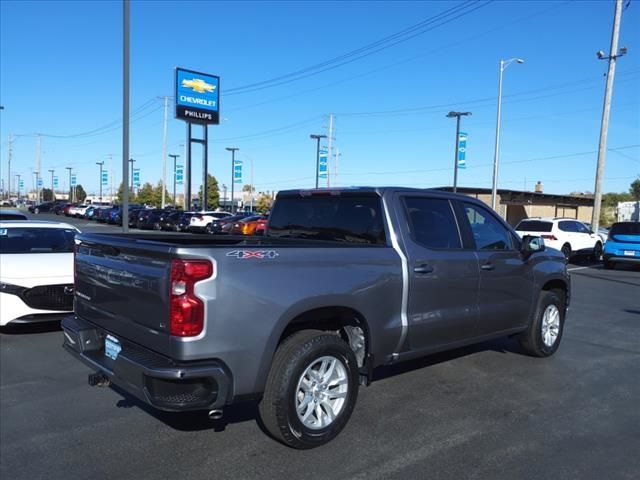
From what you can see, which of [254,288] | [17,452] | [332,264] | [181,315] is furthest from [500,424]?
[17,452]

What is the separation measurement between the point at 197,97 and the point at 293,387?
46.8 metres

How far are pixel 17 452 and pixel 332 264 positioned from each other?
2.58 m

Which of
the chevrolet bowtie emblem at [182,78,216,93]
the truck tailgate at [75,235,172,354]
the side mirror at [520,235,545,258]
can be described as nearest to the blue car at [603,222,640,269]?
the side mirror at [520,235,545,258]

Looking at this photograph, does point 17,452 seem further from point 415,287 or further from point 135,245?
point 415,287

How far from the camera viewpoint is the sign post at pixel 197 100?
46188 mm

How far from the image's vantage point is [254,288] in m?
3.43

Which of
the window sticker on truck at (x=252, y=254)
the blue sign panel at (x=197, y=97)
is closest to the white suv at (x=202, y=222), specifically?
the blue sign panel at (x=197, y=97)

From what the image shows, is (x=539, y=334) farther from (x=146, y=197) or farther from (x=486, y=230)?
(x=146, y=197)

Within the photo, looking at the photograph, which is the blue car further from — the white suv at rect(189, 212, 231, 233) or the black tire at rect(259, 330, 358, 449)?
the white suv at rect(189, 212, 231, 233)

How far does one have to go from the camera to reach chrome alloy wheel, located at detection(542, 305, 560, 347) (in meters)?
6.29

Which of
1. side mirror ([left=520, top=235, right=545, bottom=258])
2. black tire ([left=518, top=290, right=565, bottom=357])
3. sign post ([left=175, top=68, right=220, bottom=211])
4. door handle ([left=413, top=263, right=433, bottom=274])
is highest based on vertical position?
sign post ([left=175, top=68, right=220, bottom=211])

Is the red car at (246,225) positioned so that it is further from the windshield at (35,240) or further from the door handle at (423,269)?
the door handle at (423,269)

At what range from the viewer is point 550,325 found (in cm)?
641

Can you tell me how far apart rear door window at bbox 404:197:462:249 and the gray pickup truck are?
0.01 meters
